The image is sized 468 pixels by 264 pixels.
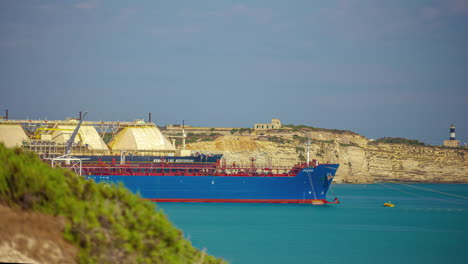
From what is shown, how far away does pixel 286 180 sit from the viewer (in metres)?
43.3

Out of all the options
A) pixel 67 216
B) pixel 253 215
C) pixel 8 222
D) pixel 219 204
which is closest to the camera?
pixel 8 222

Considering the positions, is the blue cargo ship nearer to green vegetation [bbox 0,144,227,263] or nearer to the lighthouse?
green vegetation [bbox 0,144,227,263]

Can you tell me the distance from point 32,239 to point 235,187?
34.4m

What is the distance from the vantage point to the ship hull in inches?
1695

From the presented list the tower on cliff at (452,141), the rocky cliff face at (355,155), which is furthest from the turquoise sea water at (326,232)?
the tower on cliff at (452,141)

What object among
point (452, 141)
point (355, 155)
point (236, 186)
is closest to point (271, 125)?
point (355, 155)

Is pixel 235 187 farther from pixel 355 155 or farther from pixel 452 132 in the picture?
pixel 452 132

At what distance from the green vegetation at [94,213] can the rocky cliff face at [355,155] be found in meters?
61.9

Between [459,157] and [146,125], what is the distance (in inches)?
2044

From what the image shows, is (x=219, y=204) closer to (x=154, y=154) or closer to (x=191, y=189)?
(x=191, y=189)

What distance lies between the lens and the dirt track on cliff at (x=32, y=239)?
28.5 feet

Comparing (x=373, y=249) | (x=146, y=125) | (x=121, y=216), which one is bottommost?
(x=373, y=249)

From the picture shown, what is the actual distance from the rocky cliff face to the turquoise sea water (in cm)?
2969

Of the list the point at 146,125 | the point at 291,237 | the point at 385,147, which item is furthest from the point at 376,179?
the point at 291,237
